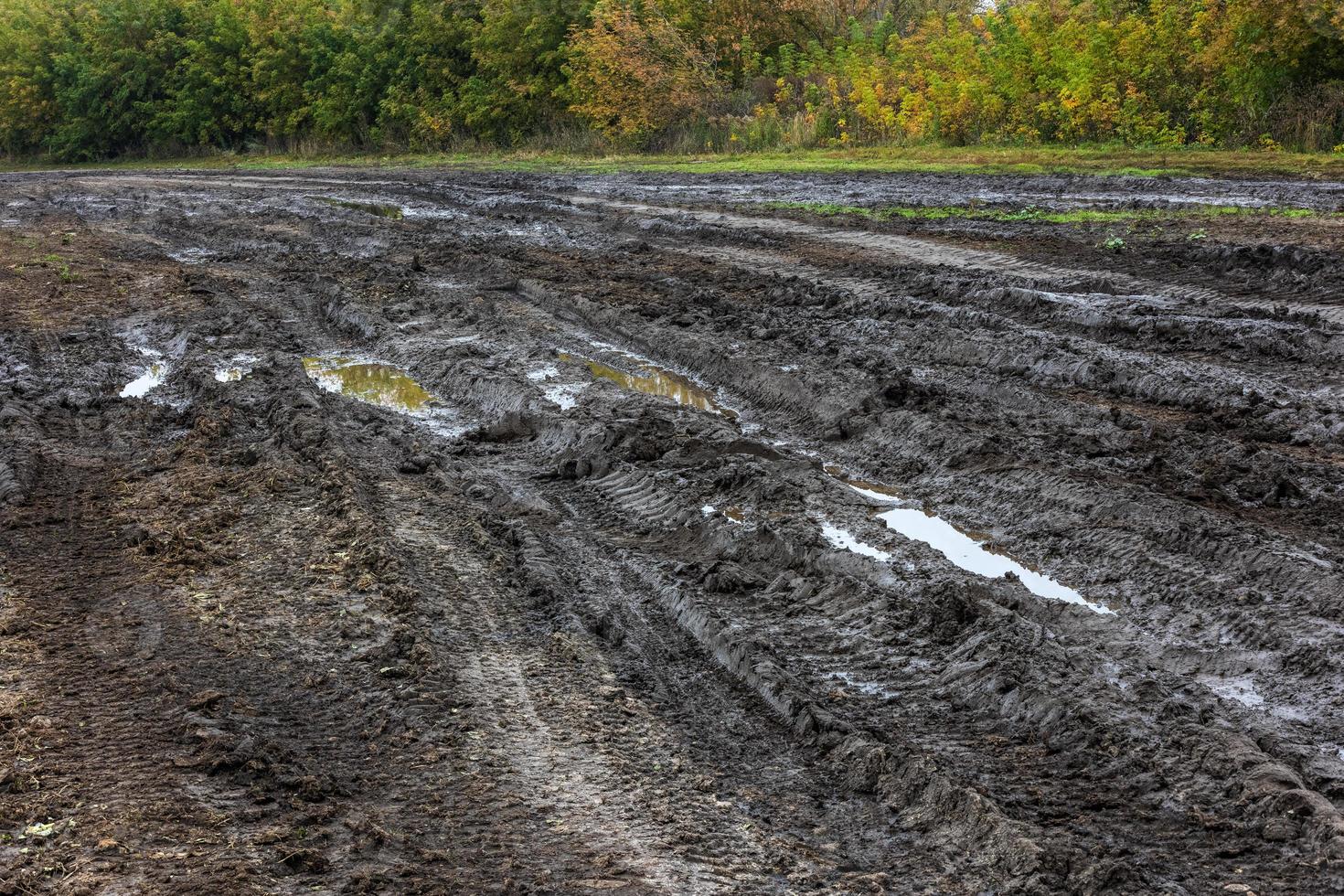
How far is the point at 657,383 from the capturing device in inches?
374

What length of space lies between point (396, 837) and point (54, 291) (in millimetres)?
12245

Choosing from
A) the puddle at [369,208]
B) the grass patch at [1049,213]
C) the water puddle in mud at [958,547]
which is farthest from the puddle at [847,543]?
the puddle at [369,208]

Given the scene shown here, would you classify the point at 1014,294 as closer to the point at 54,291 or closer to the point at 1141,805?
the point at 1141,805

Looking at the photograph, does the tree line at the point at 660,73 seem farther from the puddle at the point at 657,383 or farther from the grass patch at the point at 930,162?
the puddle at the point at 657,383

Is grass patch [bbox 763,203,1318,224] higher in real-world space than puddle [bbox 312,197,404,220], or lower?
lower

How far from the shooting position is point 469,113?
121 ft

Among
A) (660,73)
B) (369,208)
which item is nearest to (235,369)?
(369,208)

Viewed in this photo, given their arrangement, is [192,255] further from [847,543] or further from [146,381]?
[847,543]

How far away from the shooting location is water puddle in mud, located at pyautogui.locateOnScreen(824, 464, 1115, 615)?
565 cm

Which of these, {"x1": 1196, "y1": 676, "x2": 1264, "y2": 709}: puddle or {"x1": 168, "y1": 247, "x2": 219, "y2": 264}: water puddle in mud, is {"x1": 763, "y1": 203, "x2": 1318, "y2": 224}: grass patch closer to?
{"x1": 168, "y1": 247, "x2": 219, "y2": 264}: water puddle in mud

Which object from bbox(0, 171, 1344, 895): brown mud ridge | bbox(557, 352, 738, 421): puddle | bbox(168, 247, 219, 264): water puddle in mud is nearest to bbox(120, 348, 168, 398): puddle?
bbox(0, 171, 1344, 895): brown mud ridge

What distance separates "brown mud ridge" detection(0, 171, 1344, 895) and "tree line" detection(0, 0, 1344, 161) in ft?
30.4

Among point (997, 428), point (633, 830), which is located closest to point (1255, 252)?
point (997, 428)

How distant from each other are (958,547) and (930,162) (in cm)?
1701
